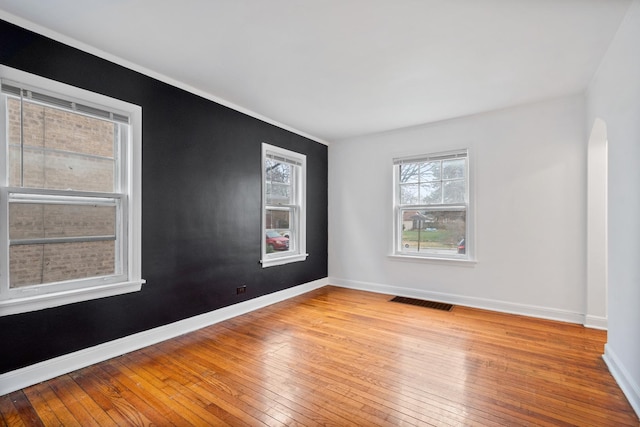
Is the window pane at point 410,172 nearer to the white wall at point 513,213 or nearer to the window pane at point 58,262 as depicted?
the white wall at point 513,213

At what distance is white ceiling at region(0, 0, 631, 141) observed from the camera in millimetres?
2033

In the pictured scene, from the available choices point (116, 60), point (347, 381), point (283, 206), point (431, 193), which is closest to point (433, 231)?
point (431, 193)

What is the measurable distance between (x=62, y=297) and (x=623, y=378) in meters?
4.06

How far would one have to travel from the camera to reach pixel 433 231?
447 centimetres

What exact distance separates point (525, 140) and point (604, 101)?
1078 millimetres

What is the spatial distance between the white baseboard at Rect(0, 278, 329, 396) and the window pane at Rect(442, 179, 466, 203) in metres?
2.96

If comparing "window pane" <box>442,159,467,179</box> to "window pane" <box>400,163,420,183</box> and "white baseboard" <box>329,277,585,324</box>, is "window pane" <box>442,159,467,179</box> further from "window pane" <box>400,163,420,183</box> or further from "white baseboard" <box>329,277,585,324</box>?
"white baseboard" <box>329,277,585,324</box>

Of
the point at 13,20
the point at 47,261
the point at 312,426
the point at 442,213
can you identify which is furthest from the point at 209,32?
the point at 442,213

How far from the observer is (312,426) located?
5.80 feet

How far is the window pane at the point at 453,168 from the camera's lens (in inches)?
166

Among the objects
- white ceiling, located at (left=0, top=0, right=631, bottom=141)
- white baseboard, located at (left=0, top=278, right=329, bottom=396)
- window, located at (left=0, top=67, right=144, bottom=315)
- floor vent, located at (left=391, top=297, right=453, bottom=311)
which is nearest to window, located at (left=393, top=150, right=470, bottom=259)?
floor vent, located at (left=391, top=297, right=453, bottom=311)

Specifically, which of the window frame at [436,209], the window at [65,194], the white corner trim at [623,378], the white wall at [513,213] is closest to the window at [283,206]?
the white wall at [513,213]

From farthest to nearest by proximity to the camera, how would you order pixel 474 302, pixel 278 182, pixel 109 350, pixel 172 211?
pixel 278 182 < pixel 474 302 < pixel 172 211 < pixel 109 350

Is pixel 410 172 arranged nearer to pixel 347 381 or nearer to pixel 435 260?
pixel 435 260
